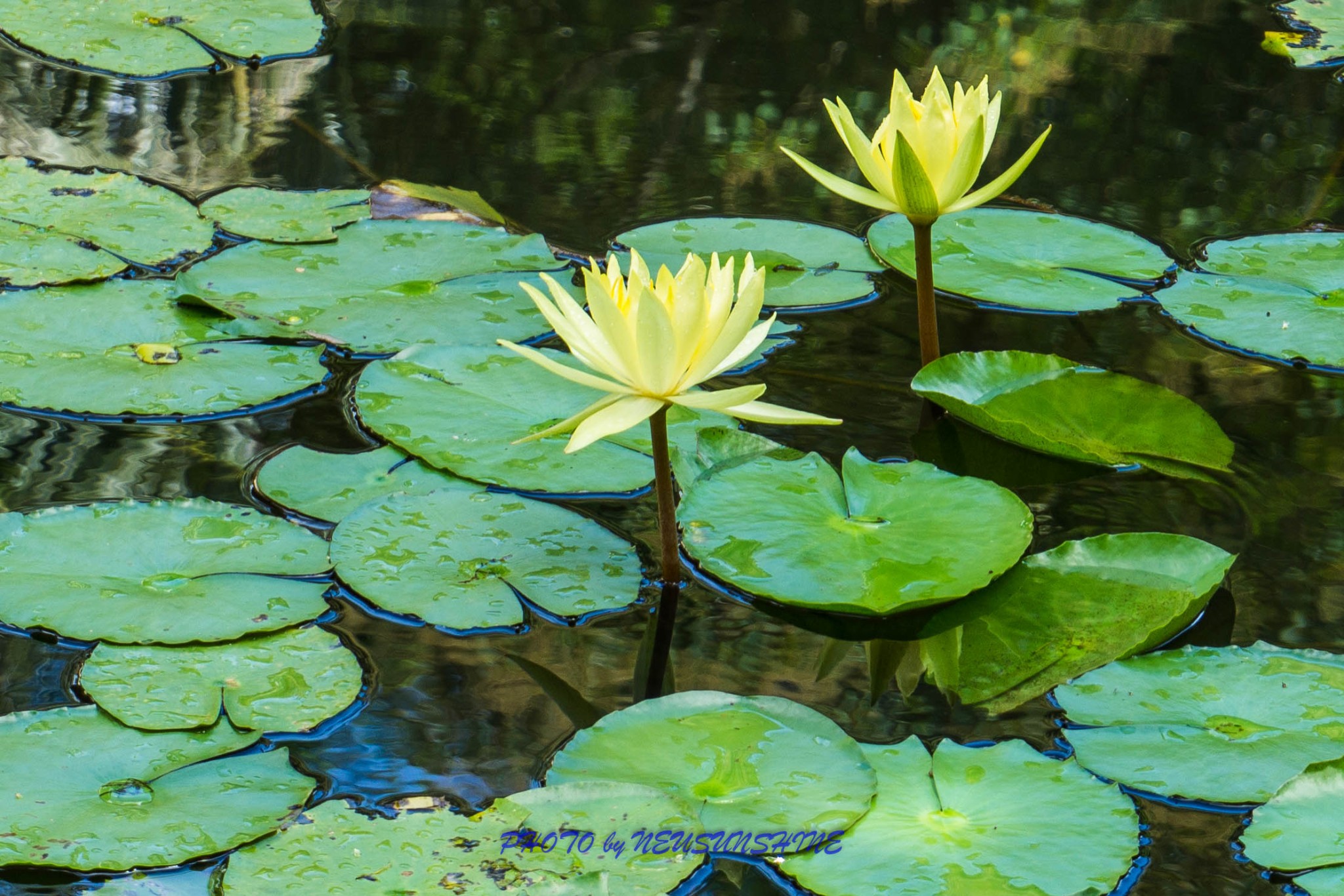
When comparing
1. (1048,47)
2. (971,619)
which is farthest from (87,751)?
(1048,47)

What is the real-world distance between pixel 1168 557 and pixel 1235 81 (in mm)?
2410

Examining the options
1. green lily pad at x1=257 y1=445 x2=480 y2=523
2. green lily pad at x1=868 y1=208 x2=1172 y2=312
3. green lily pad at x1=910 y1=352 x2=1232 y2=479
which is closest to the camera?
green lily pad at x1=257 y1=445 x2=480 y2=523

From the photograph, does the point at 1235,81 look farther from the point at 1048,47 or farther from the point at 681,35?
the point at 681,35

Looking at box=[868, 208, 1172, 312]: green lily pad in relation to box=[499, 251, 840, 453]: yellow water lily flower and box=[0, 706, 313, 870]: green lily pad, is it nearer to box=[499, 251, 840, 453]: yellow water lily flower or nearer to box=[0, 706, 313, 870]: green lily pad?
box=[499, 251, 840, 453]: yellow water lily flower

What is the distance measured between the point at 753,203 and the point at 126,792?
187 cm

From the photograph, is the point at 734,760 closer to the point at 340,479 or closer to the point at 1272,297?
the point at 340,479

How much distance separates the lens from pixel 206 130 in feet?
9.61

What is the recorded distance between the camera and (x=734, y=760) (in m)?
1.31

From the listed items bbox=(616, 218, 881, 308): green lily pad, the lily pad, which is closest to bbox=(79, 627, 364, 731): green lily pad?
the lily pad

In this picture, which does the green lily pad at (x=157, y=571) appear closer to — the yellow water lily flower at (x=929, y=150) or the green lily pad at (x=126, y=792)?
the green lily pad at (x=126, y=792)

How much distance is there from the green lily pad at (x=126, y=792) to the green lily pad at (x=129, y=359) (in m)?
0.70

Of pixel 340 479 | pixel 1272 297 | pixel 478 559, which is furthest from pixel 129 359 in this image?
pixel 1272 297

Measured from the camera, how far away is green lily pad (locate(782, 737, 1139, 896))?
3.86 feet

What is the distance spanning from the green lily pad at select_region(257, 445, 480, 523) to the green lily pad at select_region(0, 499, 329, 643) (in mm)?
63
